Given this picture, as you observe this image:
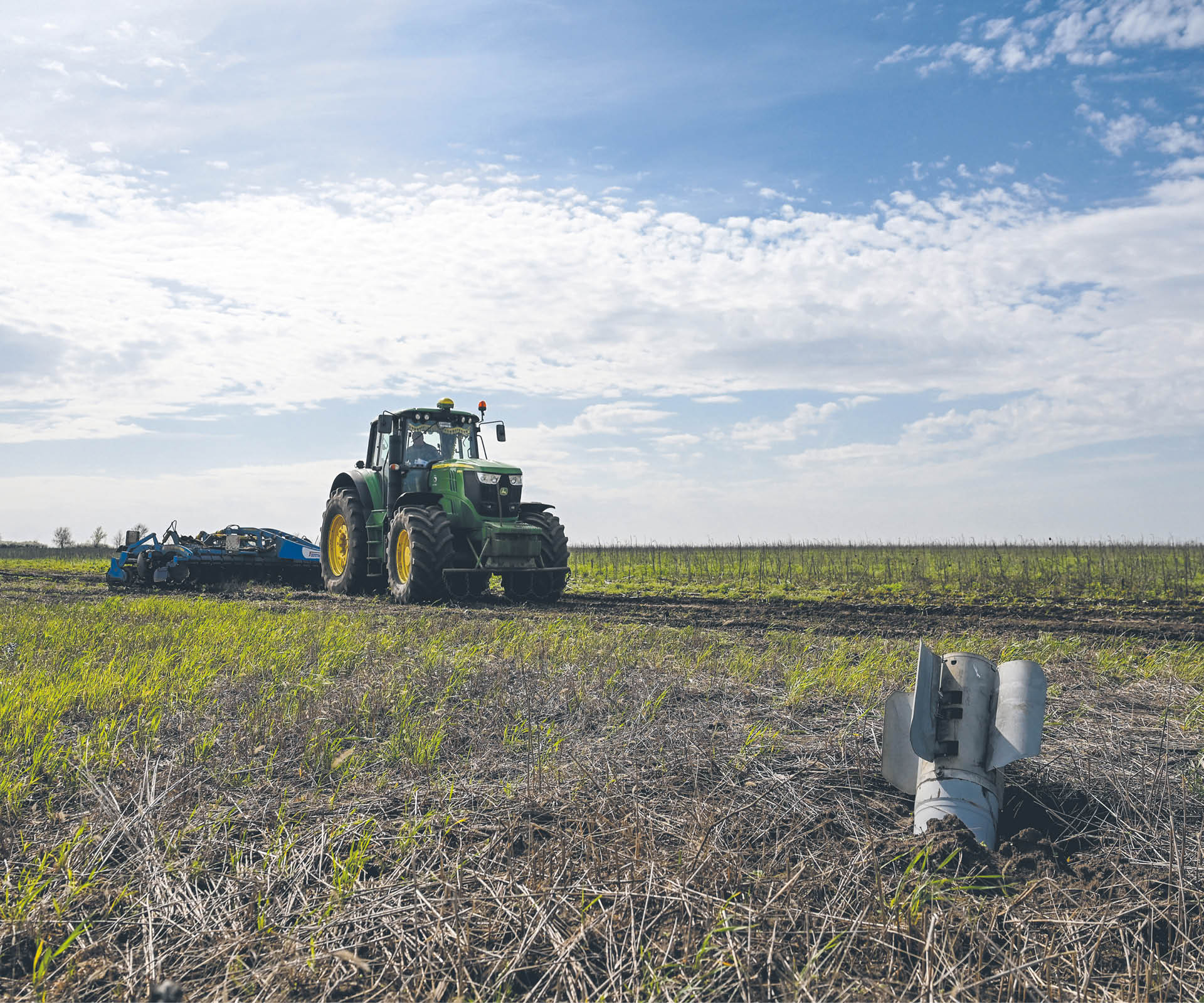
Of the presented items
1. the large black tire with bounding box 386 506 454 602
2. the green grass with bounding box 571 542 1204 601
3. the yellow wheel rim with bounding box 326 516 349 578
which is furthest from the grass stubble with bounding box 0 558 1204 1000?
the green grass with bounding box 571 542 1204 601

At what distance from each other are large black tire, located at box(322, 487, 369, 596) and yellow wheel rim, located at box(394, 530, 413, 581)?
1.23 meters

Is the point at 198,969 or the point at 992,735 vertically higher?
the point at 992,735

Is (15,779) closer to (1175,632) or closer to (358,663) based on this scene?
(358,663)

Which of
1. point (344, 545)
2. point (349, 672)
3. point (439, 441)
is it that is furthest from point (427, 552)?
point (349, 672)

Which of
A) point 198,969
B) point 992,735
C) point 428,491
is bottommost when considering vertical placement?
point 198,969

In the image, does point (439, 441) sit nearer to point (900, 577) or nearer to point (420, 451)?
point (420, 451)

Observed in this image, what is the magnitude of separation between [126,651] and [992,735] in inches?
240

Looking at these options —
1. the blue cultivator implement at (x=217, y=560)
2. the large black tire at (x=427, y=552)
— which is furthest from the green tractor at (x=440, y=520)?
the blue cultivator implement at (x=217, y=560)

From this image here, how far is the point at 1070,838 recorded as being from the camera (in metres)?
3.21

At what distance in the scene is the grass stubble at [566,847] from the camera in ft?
8.02

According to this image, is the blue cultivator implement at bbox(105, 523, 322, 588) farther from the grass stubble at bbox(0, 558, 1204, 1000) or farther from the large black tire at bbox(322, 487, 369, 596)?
the grass stubble at bbox(0, 558, 1204, 1000)

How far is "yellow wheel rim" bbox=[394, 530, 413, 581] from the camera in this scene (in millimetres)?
13250

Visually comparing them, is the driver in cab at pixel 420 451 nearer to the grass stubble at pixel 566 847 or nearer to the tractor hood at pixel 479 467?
the tractor hood at pixel 479 467

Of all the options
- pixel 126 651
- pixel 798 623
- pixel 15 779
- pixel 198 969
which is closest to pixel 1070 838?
pixel 198 969
